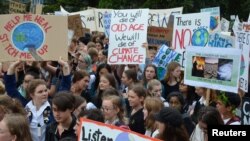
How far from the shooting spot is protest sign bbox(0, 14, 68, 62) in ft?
28.1

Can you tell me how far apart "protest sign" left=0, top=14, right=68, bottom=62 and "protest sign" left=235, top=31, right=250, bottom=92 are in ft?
8.06

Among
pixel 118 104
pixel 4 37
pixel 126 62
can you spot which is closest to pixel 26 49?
pixel 4 37

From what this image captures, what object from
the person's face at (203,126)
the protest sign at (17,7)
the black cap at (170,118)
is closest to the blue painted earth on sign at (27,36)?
the person's face at (203,126)

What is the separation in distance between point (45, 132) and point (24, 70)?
11.1 ft

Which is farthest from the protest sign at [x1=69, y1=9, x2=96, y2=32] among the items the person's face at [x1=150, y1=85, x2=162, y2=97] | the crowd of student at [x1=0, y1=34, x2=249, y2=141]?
the person's face at [x1=150, y1=85, x2=162, y2=97]

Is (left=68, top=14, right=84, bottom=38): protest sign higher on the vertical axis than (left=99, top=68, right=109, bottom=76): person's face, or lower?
higher

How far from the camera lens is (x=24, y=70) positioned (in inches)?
378

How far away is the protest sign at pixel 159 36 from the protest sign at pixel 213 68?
14.6ft

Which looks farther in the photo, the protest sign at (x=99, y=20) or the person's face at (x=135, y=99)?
the protest sign at (x=99, y=20)

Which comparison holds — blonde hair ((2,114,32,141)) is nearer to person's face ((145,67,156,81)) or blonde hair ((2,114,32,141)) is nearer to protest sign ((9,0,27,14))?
person's face ((145,67,156,81))

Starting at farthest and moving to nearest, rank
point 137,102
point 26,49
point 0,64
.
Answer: point 0,64 < point 26,49 < point 137,102

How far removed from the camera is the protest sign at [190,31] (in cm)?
1073

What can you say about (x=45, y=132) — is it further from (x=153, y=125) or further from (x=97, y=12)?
(x=97, y=12)

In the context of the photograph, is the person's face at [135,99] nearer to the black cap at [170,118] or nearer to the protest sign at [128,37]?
the black cap at [170,118]
